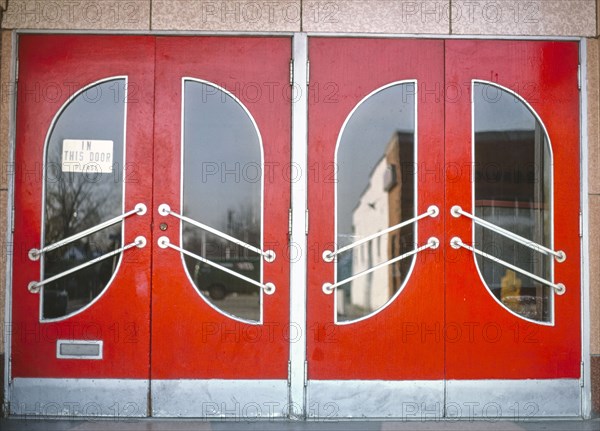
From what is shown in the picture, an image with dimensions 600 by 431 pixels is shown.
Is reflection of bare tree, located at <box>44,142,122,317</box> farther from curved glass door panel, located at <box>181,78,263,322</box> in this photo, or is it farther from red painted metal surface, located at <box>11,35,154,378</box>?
curved glass door panel, located at <box>181,78,263,322</box>

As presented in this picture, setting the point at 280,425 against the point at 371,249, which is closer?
the point at 280,425

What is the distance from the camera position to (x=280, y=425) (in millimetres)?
4777

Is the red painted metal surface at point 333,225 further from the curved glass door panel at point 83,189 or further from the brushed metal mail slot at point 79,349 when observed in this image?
the brushed metal mail slot at point 79,349

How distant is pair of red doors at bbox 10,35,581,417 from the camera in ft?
16.1

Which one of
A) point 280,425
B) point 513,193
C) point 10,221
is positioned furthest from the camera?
point 513,193

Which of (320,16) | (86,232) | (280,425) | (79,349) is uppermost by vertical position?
(320,16)

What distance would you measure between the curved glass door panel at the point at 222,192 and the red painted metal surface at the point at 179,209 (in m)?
0.06

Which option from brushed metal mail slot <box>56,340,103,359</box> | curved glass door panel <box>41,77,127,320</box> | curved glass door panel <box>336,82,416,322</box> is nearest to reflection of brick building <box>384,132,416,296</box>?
curved glass door panel <box>336,82,416,322</box>

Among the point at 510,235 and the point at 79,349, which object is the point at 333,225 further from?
the point at 79,349

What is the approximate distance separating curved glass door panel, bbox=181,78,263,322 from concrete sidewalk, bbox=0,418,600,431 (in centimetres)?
71

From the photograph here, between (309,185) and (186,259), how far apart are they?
96 cm

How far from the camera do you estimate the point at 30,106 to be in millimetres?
4949

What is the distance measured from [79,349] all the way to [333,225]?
74.0 inches

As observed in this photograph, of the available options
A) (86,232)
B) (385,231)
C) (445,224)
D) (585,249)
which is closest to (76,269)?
(86,232)
